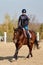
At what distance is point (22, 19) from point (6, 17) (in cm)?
3233

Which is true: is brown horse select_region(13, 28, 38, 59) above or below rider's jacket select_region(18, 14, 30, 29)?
below

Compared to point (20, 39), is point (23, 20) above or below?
above

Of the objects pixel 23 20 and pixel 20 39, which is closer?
pixel 20 39

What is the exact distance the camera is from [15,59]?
491 inches

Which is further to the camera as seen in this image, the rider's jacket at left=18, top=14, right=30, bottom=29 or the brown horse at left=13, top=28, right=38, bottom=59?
the rider's jacket at left=18, top=14, right=30, bottom=29

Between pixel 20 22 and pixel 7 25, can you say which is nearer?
pixel 20 22

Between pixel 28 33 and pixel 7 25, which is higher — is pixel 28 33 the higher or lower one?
the higher one

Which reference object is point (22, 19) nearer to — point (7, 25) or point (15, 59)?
point (15, 59)

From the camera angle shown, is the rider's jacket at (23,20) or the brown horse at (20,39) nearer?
the brown horse at (20,39)

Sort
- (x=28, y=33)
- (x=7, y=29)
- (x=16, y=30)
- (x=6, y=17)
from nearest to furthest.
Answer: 1. (x=16, y=30)
2. (x=28, y=33)
3. (x=7, y=29)
4. (x=6, y=17)

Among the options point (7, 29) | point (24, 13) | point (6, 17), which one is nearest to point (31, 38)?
point (24, 13)

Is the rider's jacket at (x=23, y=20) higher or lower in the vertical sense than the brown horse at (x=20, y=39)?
higher

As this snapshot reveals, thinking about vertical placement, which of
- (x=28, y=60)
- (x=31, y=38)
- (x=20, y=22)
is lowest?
(x=28, y=60)

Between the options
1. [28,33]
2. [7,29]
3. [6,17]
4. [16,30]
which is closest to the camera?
[16,30]
